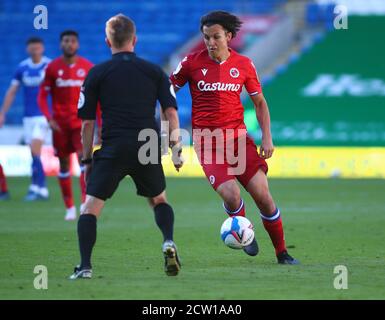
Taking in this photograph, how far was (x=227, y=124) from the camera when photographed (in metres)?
9.57

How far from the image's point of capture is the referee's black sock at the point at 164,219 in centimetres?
824

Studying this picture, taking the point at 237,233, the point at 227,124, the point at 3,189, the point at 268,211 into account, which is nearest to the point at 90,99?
the point at 227,124

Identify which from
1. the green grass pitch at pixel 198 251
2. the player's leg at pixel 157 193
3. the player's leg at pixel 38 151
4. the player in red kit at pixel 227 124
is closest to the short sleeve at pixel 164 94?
the player's leg at pixel 157 193

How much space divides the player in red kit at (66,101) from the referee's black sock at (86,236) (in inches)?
234

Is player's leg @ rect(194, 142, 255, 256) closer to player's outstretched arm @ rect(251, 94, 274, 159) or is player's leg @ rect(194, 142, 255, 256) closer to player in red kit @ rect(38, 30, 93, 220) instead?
player's outstretched arm @ rect(251, 94, 274, 159)

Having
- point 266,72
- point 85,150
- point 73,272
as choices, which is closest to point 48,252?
point 73,272

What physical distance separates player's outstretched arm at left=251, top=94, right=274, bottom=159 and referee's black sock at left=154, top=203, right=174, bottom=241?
145 cm

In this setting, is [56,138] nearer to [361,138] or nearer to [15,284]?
[15,284]

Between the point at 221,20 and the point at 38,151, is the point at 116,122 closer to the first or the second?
the point at 221,20

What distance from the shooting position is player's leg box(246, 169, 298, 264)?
9.37 meters

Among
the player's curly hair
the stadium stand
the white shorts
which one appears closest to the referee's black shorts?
the player's curly hair

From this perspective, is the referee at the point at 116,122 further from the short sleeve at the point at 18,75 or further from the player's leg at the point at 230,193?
the short sleeve at the point at 18,75

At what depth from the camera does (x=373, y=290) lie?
7.69m
